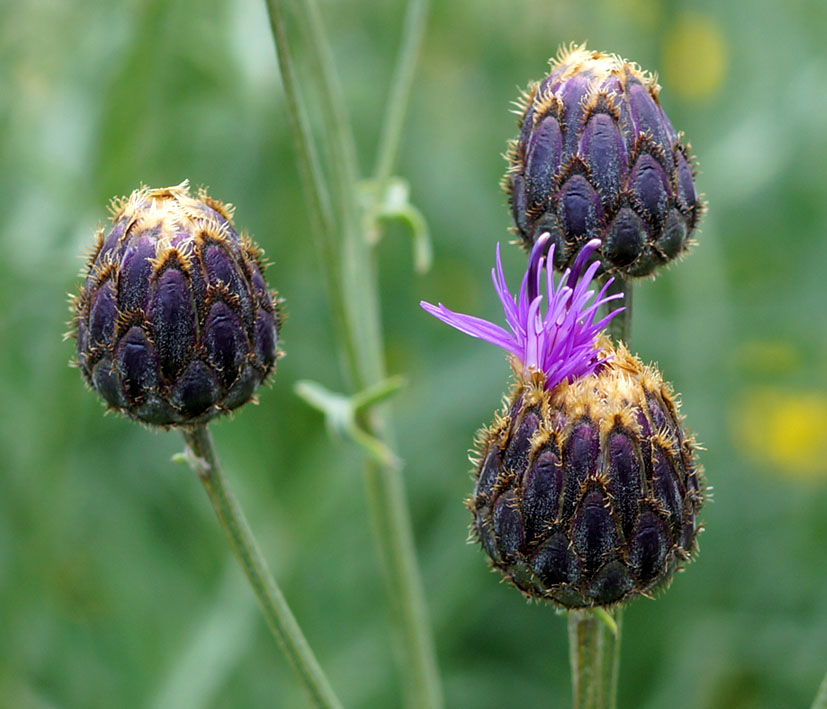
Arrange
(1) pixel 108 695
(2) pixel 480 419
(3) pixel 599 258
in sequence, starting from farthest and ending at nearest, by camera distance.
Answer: (2) pixel 480 419, (1) pixel 108 695, (3) pixel 599 258

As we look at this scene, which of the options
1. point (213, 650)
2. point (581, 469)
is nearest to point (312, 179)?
point (581, 469)

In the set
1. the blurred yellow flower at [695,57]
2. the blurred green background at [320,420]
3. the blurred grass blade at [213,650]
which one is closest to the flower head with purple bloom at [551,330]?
the blurred green background at [320,420]

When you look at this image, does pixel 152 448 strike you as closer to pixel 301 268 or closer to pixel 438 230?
pixel 301 268

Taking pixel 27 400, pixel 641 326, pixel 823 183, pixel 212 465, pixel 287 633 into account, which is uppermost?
pixel 823 183

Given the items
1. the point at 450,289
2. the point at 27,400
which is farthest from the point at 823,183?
the point at 27,400

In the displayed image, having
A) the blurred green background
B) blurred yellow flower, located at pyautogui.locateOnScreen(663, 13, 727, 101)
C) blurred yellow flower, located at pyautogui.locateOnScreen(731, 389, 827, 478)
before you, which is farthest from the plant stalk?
blurred yellow flower, located at pyautogui.locateOnScreen(663, 13, 727, 101)

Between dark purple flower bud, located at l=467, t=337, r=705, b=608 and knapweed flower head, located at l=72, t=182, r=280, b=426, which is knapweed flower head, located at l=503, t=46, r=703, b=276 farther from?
knapweed flower head, located at l=72, t=182, r=280, b=426
